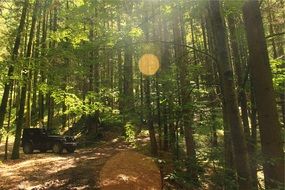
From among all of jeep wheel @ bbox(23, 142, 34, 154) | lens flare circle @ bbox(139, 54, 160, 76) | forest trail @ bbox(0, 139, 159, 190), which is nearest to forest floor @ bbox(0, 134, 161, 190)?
forest trail @ bbox(0, 139, 159, 190)

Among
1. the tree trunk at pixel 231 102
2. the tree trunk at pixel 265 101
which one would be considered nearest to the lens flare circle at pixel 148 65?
the tree trunk at pixel 265 101

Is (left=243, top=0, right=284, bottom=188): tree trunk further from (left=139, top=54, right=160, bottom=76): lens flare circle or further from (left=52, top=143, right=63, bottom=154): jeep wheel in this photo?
(left=52, top=143, right=63, bottom=154): jeep wheel

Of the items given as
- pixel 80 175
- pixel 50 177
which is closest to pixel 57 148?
pixel 50 177

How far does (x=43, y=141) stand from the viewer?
2075cm

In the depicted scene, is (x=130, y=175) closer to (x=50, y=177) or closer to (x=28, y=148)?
(x=50, y=177)

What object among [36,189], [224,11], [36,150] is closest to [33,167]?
[36,189]

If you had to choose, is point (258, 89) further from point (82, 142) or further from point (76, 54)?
point (82, 142)

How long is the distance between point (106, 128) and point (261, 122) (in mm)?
22134

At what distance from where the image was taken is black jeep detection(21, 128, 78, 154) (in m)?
20.1

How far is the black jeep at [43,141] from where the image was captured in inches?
793

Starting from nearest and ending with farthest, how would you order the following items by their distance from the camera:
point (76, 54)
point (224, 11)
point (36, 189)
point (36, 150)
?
point (224, 11), point (36, 189), point (76, 54), point (36, 150)

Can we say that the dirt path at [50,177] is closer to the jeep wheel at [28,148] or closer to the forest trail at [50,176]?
the forest trail at [50,176]

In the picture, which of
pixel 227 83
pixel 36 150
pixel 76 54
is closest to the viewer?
pixel 227 83

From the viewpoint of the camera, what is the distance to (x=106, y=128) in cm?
2712
